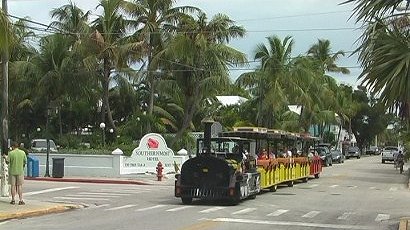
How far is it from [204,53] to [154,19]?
14.1 feet

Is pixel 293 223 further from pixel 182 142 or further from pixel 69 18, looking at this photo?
pixel 69 18

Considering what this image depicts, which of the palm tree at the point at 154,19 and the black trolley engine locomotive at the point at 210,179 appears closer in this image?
the black trolley engine locomotive at the point at 210,179

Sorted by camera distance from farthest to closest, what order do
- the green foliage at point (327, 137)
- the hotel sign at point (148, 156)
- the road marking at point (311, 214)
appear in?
the green foliage at point (327, 137)
the hotel sign at point (148, 156)
the road marking at point (311, 214)

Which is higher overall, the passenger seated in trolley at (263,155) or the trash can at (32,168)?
the passenger seated in trolley at (263,155)

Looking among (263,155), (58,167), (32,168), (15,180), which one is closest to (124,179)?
(58,167)

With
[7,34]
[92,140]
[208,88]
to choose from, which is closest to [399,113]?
[7,34]

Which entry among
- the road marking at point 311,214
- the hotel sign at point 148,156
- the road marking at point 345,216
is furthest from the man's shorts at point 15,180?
the hotel sign at point 148,156

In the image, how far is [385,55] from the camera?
12.5 metres

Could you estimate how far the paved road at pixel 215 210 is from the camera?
15.8m

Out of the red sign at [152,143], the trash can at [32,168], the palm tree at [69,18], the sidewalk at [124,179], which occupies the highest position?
the palm tree at [69,18]

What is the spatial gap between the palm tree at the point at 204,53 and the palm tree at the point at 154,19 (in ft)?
3.02

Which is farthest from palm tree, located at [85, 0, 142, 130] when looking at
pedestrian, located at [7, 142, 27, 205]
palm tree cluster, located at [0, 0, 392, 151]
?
pedestrian, located at [7, 142, 27, 205]

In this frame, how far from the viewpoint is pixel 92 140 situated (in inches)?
1929

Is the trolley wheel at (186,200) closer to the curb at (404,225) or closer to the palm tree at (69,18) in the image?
the curb at (404,225)
